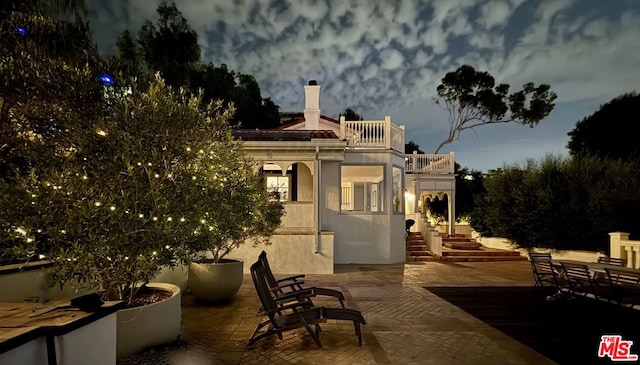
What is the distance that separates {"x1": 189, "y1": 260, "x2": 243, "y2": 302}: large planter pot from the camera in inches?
266

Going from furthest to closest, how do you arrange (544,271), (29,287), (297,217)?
(297,217)
(544,271)
(29,287)

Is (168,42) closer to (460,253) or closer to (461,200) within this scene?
(460,253)

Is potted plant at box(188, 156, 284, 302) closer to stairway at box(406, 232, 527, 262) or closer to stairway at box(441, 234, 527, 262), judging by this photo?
stairway at box(406, 232, 527, 262)

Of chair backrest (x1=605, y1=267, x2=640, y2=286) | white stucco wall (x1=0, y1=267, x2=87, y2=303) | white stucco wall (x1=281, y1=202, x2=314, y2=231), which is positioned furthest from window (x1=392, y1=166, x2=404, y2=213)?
white stucco wall (x1=0, y1=267, x2=87, y2=303)

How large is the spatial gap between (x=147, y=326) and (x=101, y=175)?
6.70ft

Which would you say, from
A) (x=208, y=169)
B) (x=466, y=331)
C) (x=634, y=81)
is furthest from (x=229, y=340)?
(x=634, y=81)

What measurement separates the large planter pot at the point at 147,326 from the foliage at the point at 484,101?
21.6 meters

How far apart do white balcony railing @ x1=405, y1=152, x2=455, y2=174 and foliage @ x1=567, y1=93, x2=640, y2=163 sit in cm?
711

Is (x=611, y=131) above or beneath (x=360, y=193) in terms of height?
above

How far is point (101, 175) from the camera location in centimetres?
Answer: 367

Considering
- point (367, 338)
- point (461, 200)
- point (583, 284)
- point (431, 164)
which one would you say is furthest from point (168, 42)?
point (583, 284)

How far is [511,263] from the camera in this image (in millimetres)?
13180

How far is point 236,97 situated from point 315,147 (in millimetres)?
16659

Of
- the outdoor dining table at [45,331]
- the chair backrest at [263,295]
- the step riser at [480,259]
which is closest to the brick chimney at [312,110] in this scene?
the step riser at [480,259]
